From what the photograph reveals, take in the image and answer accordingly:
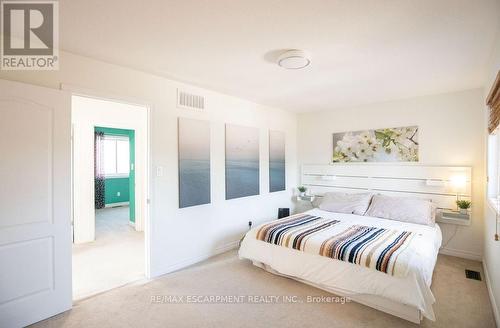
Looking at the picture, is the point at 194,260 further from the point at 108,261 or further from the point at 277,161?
the point at 277,161

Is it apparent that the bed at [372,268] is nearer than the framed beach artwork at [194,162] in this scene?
Yes

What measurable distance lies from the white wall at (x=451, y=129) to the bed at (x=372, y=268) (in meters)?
0.22

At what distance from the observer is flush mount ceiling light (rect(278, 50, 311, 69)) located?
225 cm

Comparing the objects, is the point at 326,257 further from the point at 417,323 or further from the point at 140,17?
the point at 140,17

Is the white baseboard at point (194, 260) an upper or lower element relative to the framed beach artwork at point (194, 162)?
Result: lower

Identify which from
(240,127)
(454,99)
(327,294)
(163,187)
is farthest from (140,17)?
(454,99)

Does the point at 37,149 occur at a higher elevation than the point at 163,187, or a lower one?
higher

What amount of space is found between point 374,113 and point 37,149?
4517 millimetres

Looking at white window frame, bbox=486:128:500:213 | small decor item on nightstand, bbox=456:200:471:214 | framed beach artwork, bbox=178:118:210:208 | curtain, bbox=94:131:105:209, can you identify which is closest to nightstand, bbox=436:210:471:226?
small decor item on nightstand, bbox=456:200:471:214

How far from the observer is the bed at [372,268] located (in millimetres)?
2029

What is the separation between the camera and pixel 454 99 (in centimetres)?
350

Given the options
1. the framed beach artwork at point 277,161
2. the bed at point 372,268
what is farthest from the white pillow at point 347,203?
the framed beach artwork at point 277,161

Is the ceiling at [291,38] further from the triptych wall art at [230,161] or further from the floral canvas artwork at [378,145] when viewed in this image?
the floral canvas artwork at [378,145]

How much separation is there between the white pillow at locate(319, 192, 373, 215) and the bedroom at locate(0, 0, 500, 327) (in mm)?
141
